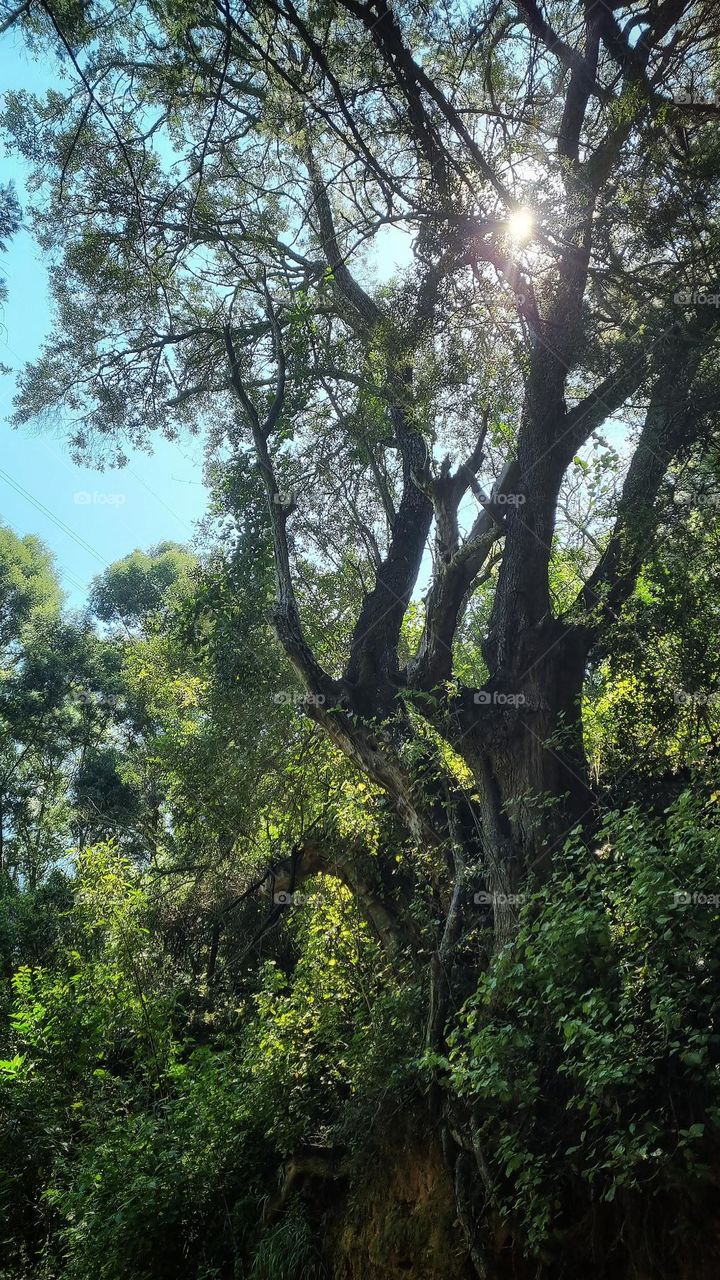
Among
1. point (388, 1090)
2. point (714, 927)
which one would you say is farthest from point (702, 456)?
point (388, 1090)

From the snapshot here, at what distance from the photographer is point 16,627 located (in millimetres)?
22281

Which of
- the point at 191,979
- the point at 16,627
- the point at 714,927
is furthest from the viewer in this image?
the point at 16,627

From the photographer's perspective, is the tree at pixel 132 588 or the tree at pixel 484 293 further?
the tree at pixel 132 588

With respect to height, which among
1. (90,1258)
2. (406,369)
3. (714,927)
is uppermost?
(406,369)

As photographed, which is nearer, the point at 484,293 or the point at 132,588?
the point at 484,293

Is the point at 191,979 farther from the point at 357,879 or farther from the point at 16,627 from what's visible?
the point at 16,627

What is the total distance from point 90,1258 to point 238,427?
9.94 m

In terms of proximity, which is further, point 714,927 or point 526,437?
point 526,437

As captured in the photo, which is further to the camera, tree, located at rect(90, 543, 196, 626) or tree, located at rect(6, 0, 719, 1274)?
tree, located at rect(90, 543, 196, 626)

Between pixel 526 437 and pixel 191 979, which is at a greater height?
pixel 526 437

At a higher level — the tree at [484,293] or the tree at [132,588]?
the tree at [132,588]

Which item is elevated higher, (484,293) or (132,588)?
(132,588)

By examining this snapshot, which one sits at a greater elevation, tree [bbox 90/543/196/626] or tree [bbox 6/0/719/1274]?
tree [bbox 90/543/196/626]

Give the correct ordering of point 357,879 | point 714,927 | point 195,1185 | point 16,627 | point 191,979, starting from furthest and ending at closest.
A: 1. point 16,627
2. point 191,979
3. point 357,879
4. point 195,1185
5. point 714,927
